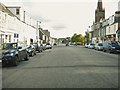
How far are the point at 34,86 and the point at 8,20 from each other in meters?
36.8

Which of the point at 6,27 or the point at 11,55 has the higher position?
the point at 6,27

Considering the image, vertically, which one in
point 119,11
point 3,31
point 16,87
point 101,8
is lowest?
point 16,87

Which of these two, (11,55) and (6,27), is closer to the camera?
(11,55)

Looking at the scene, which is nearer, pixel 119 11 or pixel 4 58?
pixel 4 58

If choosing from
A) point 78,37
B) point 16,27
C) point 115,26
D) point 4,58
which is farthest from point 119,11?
point 78,37

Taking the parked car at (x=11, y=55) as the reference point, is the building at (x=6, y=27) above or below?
above

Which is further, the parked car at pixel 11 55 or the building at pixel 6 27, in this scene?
the building at pixel 6 27

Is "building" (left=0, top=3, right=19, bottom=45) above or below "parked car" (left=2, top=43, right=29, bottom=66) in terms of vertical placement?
above

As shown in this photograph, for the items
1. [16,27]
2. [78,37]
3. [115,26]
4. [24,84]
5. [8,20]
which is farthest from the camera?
[78,37]

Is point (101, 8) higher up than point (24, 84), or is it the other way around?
point (101, 8)

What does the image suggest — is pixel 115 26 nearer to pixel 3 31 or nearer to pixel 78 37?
pixel 3 31

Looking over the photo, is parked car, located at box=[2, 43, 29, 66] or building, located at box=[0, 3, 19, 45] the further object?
building, located at box=[0, 3, 19, 45]

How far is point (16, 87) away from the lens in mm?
8680

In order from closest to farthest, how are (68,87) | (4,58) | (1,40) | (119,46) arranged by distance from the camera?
(68,87) → (4,58) → (119,46) → (1,40)
